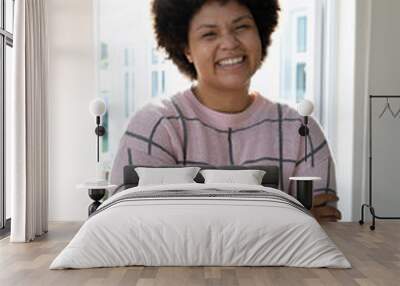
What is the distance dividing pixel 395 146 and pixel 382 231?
3.57 ft

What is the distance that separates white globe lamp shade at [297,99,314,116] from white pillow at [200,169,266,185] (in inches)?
33.3

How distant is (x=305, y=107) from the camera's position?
644cm

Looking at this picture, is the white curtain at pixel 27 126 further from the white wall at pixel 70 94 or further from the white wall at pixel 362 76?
the white wall at pixel 362 76

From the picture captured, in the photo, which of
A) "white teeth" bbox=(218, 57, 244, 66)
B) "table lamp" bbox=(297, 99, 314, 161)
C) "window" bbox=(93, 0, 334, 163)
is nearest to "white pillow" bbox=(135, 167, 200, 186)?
"window" bbox=(93, 0, 334, 163)

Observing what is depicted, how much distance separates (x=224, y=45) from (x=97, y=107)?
149 cm

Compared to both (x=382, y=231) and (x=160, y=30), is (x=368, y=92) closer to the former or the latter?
(x=382, y=231)

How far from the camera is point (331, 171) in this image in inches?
264

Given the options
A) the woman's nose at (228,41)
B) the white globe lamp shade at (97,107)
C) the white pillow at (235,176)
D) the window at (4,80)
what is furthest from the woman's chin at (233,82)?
the window at (4,80)

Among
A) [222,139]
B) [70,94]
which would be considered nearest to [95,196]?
[70,94]

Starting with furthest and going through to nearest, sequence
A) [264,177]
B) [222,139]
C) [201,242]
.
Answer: [222,139] → [264,177] → [201,242]

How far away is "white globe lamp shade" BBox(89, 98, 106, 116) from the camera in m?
6.45

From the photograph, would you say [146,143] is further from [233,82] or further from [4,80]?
[4,80]

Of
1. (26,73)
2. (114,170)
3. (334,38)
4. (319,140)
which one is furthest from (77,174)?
(334,38)

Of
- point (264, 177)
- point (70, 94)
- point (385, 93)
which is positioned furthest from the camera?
point (70, 94)
